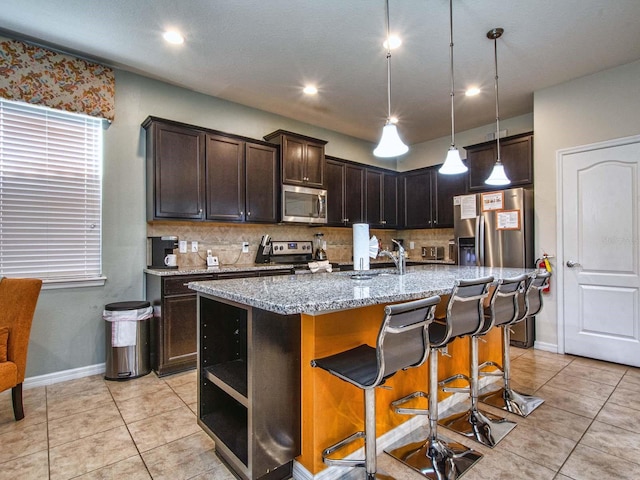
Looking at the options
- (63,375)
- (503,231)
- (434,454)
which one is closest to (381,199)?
(503,231)

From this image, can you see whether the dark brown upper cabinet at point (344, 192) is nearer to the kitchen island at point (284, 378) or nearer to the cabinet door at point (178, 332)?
the cabinet door at point (178, 332)

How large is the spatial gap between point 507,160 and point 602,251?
56.5 inches

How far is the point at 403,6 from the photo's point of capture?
245cm

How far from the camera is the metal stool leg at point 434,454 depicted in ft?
5.74

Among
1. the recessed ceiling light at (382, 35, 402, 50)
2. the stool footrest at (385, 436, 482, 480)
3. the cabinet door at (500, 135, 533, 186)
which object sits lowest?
the stool footrest at (385, 436, 482, 480)

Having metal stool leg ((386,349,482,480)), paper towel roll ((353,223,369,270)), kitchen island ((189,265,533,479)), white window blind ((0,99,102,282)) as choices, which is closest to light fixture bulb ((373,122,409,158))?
paper towel roll ((353,223,369,270))

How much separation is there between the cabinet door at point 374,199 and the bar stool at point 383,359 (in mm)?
3732

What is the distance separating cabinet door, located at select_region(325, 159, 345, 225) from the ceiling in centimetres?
96

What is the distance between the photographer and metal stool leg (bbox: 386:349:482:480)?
1.75 m

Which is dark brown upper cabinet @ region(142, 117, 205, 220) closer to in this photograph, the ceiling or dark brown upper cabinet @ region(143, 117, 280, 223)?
dark brown upper cabinet @ region(143, 117, 280, 223)

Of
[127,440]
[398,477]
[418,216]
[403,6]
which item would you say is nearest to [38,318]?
[127,440]

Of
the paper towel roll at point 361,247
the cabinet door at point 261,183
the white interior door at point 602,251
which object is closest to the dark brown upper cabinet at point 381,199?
the cabinet door at point 261,183

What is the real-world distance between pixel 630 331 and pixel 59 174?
553 centimetres

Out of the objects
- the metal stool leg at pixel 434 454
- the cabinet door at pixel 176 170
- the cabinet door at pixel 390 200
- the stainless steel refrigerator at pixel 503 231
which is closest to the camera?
the metal stool leg at pixel 434 454
